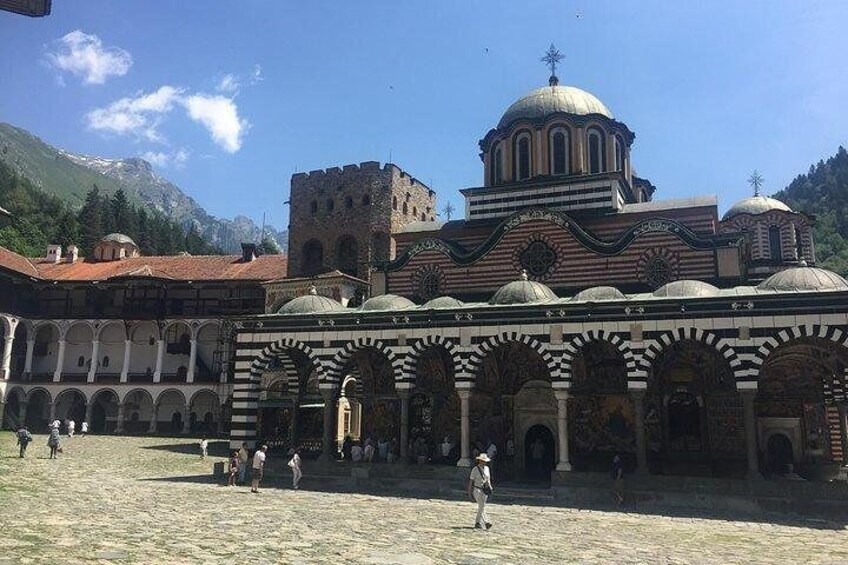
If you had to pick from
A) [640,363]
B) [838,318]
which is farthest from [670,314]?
[838,318]

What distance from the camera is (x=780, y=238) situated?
32438 mm

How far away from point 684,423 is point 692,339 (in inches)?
156

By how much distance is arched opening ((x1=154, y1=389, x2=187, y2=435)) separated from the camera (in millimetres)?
45656

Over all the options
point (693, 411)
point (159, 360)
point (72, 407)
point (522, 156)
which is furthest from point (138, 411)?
point (693, 411)

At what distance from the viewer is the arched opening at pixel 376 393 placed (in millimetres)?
25031

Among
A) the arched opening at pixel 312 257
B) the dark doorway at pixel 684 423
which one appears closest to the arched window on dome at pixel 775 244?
the dark doorway at pixel 684 423

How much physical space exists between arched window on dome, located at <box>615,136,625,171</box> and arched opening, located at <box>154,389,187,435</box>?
3155 centimetres

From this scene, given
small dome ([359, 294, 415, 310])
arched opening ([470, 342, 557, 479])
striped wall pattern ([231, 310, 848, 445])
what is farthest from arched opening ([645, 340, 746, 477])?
small dome ([359, 294, 415, 310])

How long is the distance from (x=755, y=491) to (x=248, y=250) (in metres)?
39.8

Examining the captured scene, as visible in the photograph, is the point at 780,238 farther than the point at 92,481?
Yes

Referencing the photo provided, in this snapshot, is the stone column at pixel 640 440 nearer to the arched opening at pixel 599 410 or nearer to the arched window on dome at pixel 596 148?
the arched opening at pixel 599 410

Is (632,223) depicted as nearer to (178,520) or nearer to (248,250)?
(178,520)

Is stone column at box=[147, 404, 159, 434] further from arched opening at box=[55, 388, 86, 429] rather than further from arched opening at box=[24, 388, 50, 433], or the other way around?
arched opening at box=[24, 388, 50, 433]

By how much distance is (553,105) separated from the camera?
96.5 feet
